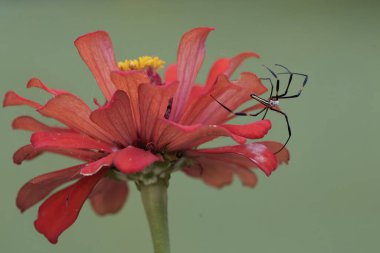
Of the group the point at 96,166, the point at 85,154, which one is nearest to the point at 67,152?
the point at 85,154

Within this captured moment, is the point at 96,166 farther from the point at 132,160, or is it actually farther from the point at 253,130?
the point at 253,130

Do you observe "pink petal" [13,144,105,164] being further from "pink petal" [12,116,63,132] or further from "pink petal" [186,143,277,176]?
"pink petal" [186,143,277,176]

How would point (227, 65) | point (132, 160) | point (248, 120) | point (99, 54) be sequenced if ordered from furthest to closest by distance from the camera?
point (248, 120) → point (227, 65) → point (99, 54) → point (132, 160)

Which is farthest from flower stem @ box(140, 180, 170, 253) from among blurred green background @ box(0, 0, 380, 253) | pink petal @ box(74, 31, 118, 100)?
blurred green background @ box(0, 0, 380, 253)

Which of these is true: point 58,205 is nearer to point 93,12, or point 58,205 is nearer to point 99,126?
point 99,126

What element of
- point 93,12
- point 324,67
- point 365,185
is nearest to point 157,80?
point 365,185

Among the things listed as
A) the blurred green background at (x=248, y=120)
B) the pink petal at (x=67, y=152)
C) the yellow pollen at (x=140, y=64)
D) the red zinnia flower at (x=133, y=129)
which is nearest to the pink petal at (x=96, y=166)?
the red zinnia flower at (x=133, y=129)

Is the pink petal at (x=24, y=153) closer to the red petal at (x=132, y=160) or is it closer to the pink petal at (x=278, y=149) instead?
the red petal at (x=132, y=160)
